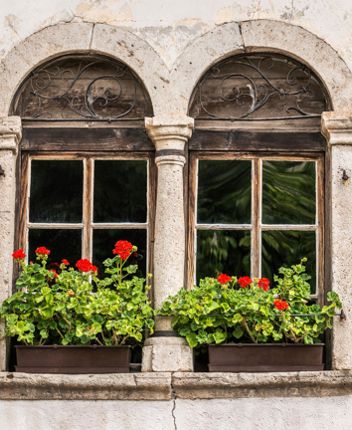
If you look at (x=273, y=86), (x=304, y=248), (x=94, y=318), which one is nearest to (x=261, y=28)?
(x=273, y=86)

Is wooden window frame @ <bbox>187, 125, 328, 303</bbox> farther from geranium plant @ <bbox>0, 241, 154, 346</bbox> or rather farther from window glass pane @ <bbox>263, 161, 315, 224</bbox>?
geranium plant @ <bbox>0, 241, 154, 346</bbox>

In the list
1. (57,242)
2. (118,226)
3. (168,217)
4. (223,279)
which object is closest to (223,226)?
(168,217)

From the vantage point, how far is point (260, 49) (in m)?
9.30

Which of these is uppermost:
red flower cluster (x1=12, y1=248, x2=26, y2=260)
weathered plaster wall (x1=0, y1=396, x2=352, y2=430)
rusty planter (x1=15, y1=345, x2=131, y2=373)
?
red flower cluster (x1=12, y1=248, x2=26, y2=260)

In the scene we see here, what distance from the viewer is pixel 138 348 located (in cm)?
918

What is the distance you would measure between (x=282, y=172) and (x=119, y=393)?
1723mm

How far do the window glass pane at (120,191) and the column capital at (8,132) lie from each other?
A: 544mm

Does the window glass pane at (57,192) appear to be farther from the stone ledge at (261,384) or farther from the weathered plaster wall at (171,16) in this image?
the stone ledge at (261,384)

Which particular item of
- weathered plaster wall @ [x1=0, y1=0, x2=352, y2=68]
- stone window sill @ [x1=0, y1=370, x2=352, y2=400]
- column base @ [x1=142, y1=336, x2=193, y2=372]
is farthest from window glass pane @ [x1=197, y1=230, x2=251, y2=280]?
weathered plaster wall @ [x1=0, y1=0, x2=352, y2=68]

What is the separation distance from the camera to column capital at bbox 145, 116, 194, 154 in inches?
362

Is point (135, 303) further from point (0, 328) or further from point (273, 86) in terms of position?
point (273, 86)

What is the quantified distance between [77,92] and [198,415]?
216 cm

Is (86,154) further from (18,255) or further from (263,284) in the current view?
(263,284)

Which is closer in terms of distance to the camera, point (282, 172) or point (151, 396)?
point (151, 396)
